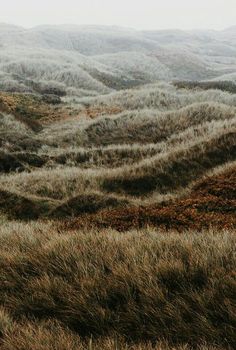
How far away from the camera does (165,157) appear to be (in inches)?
602

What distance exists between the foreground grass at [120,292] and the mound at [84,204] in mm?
4712

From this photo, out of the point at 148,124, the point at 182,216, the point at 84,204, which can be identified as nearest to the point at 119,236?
the point at 182,216

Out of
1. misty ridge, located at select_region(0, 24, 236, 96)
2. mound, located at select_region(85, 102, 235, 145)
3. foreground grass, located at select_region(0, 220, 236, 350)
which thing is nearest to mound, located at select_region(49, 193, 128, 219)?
foreground grass, located at select_region(0, 220, 236, 350)

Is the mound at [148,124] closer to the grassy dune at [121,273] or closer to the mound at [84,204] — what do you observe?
the grassy dune at [121,273]

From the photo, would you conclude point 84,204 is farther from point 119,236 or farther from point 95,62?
point 95,62

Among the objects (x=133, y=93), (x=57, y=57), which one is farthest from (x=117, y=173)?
(x=57, y=57)

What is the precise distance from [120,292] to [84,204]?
21.0 ft

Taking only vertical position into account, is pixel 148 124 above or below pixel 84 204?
below

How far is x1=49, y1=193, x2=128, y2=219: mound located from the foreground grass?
471cm

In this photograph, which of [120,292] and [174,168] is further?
[174,168]

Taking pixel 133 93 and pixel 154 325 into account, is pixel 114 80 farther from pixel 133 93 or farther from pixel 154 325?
pixel 154 325

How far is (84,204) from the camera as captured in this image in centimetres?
1045

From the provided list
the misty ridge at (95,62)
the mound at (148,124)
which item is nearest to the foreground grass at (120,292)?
the mound at (148,124)

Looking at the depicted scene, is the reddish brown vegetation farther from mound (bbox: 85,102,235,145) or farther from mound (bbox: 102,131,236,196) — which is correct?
mound (bbox: 85,102,235,145)
